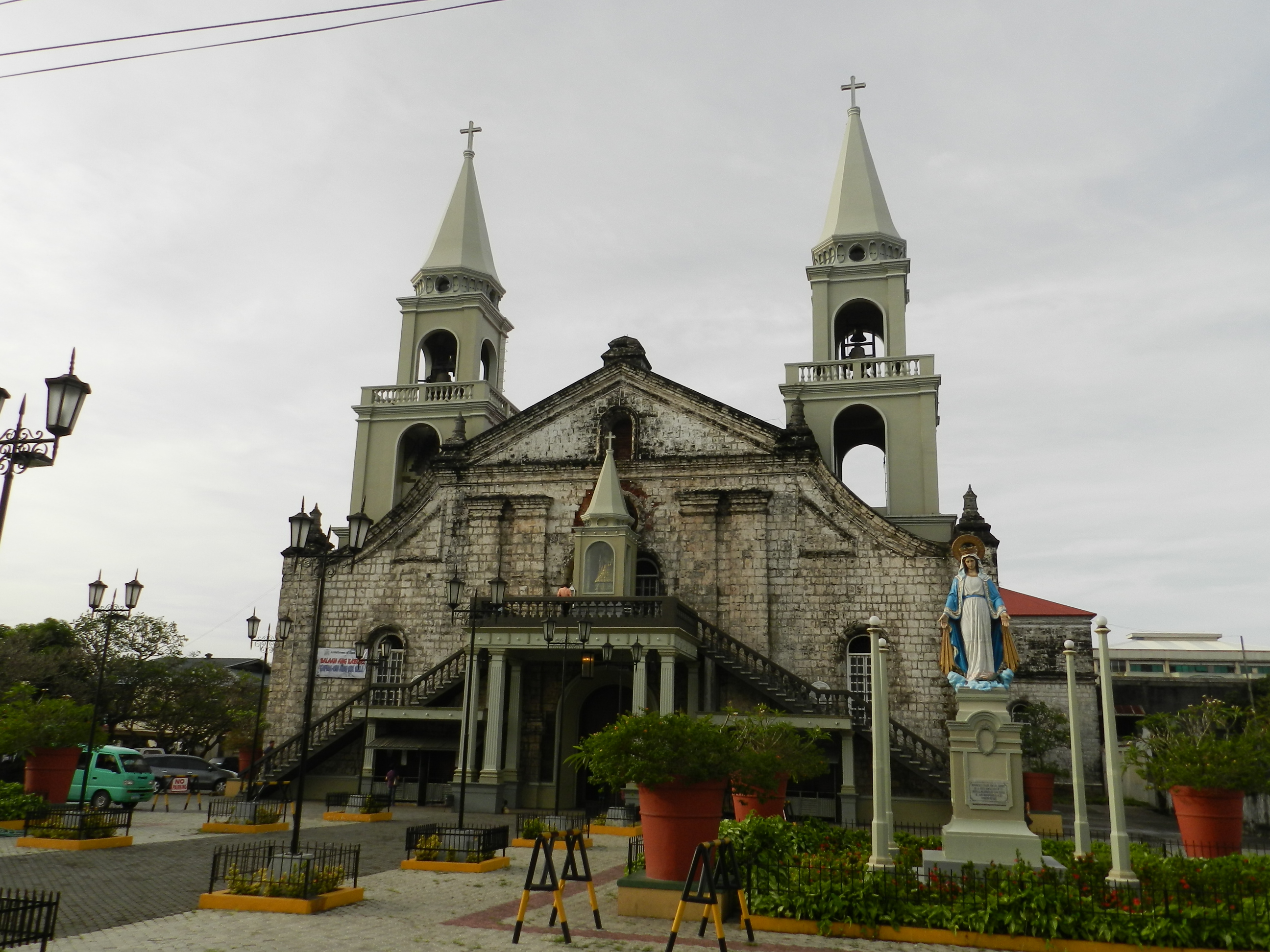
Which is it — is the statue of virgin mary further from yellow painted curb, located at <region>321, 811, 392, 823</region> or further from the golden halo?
yellow painted curb, located at <region>321, 811, 392, 823</region>

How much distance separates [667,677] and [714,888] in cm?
1489

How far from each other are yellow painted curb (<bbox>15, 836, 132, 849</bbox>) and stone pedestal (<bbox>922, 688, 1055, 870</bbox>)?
14029 millimetres

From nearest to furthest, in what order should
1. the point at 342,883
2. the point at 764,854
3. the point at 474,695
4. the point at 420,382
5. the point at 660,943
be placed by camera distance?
the point at 660,943, the point at 764,854, the point at 342,883, the point at 474,695, the point at 420,382

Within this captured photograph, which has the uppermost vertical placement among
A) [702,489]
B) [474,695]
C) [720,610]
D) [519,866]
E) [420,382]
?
[420,382]

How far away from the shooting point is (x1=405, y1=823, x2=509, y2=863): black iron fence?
49.1 ft

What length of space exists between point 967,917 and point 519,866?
7.91 metres

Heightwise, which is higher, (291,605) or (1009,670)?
(291,605)

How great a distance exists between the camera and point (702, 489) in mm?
29562

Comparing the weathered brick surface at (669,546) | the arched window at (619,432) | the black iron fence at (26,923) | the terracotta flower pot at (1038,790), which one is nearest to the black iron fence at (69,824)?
the black iron fence at (26,923)

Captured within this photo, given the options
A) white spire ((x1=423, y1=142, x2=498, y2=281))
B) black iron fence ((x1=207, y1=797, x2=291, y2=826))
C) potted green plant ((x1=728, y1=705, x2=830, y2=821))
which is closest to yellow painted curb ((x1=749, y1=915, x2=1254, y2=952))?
potted green plant ((x1=728, y1=705, x2=830, y2=821))

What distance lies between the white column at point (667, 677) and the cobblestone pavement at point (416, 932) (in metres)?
11.6

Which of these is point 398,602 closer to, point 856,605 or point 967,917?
point 856,605

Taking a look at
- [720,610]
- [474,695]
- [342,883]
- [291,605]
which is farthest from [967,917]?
[291,605]

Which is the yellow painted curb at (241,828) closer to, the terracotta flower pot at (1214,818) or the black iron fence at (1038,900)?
the black iron fence at (1038,900)
